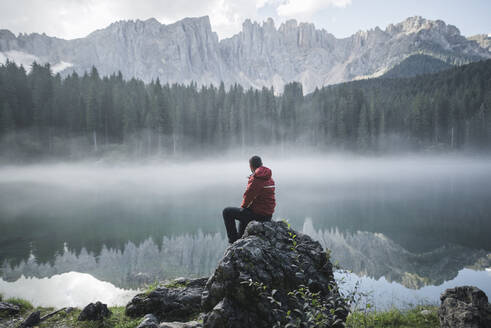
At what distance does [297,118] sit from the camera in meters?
108

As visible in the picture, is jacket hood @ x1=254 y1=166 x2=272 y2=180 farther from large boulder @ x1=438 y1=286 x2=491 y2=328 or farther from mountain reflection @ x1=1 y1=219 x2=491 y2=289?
mountain reflection @ x1=1 y1=219 x2=491 y2=289

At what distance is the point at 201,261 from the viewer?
16.7 meters

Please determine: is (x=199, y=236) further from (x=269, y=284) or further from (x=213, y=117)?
(x=213, y=117)

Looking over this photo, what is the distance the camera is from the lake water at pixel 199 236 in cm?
1301

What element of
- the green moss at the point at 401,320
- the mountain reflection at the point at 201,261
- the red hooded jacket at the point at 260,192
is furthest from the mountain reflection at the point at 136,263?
the green moss at the point at 401,320

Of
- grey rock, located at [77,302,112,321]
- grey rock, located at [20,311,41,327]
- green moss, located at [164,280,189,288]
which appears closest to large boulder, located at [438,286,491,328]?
green moss, located at [164,280,189,288]

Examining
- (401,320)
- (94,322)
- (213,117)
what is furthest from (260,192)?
(213,117)

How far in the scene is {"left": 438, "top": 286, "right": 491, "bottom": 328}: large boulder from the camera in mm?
5199

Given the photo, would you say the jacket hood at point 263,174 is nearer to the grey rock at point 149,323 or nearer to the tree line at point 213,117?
the grey rock at point 149,323

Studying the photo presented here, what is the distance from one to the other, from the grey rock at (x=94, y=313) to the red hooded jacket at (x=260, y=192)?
444 centimetres

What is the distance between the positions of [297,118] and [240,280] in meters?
107

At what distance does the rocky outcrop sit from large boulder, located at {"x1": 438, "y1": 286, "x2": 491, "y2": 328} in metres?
2.60

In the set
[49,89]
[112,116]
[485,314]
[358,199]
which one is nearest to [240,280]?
[485,314]

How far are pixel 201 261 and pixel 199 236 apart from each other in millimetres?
5758
